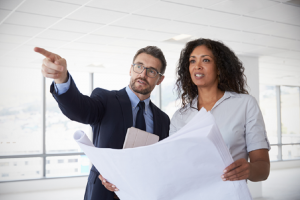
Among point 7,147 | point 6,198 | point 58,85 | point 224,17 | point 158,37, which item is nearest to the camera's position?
point 58,85

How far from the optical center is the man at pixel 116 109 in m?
1.47

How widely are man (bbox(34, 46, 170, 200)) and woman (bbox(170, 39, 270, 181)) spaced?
236mm

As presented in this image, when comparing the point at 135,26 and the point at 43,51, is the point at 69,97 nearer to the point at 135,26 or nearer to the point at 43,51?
the point at 43,51

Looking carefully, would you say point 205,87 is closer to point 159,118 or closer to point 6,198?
point 159,118

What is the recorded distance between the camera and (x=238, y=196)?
87 centimetres

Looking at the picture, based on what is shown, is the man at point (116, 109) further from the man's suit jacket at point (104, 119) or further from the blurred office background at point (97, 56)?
the blurred office background at point (97, 56)

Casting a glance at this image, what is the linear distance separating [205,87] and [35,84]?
7437mm

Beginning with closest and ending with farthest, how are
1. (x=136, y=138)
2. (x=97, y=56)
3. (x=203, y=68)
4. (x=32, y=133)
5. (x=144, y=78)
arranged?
1. (x=136, y=138)
2. (x=203, y=68)
3. (x=144, y=78)
4. (x=97, y=56)
5. (x=32, y=133)

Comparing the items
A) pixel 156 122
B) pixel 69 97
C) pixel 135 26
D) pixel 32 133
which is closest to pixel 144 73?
pixel 156 122

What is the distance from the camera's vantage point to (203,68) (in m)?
1.45

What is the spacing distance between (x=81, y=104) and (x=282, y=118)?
12.3 metres

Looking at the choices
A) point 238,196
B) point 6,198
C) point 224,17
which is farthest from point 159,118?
point 6,198

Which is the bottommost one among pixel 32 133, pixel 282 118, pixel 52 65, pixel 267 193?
pixel 267 193

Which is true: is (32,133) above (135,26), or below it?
below
